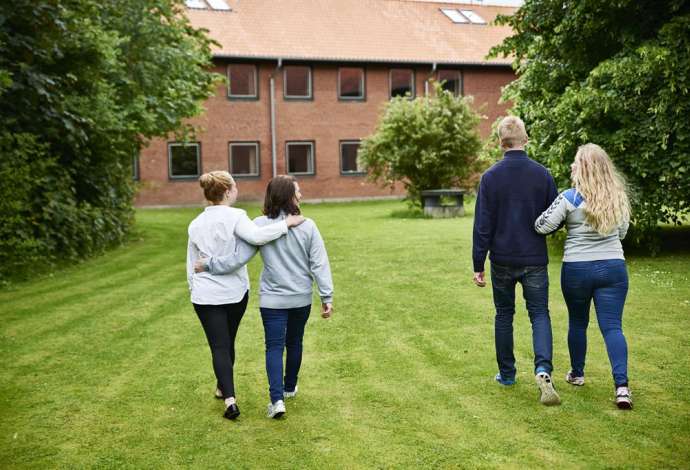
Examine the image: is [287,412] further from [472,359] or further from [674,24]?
[674,24]

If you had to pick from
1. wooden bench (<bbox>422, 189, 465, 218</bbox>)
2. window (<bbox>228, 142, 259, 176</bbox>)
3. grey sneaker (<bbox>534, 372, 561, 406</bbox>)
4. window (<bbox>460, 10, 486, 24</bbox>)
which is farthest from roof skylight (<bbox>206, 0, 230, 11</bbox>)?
grey sneaker (<bbox>534, 372, 561, 406</bbox>)

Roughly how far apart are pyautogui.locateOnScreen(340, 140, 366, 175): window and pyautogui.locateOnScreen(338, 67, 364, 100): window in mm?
2007

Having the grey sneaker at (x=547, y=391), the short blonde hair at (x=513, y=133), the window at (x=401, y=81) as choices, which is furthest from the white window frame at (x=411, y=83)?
the grey sneaker at (x=547, y=391)

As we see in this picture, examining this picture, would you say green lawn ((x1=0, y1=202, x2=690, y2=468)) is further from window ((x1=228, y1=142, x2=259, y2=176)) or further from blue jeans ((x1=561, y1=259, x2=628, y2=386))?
window ((x1=228, y1=142, x2=259, y2=176))

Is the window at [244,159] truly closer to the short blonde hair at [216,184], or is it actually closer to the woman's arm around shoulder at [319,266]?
the short blonde hair at [216,184]

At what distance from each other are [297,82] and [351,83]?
2.52 meters

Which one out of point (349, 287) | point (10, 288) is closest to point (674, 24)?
point (349, 287)

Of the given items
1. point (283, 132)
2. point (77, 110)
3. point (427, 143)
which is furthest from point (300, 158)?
point (77, 110)

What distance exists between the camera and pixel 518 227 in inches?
222

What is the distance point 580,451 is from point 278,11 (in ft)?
109

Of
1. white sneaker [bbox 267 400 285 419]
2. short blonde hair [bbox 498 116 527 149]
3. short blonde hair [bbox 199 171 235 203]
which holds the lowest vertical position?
white sneaker [bbox 267 400 285 419]

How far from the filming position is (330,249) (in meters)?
15.6

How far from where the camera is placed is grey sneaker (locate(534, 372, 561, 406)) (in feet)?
17.9

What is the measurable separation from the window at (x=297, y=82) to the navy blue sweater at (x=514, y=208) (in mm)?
28673
